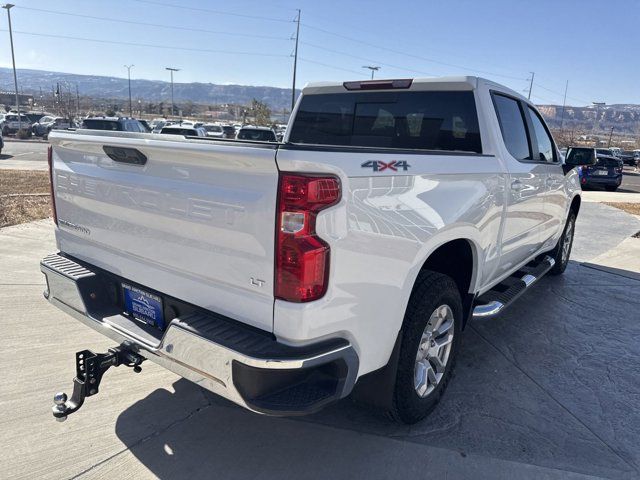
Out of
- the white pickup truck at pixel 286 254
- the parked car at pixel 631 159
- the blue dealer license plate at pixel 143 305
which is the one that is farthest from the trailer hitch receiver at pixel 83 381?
the parked car at pixel 631 159

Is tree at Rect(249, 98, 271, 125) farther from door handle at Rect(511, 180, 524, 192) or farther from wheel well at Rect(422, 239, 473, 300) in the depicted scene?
wheel well at Rect(422, 239, 473, 300)

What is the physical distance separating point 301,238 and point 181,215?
696mm

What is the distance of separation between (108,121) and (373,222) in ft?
62.3

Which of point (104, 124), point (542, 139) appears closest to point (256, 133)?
point (104, 124)

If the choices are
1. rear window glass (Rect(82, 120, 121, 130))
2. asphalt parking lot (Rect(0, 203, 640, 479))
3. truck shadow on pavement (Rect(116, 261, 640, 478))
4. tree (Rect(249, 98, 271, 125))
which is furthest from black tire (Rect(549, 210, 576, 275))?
tree (Rect(249, 98, 271, 125))

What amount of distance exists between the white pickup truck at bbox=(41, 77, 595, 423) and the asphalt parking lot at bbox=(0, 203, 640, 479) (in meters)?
0.30

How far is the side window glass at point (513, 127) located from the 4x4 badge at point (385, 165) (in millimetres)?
1733

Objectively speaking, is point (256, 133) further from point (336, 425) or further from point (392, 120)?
point (336, 425)

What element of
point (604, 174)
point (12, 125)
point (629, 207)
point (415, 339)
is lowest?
point (12, 125)

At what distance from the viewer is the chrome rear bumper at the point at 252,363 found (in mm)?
2074

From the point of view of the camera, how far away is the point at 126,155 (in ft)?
8.59

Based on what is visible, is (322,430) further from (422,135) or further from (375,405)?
(422,135)

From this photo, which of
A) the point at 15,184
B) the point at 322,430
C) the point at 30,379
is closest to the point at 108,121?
the point at 15,184

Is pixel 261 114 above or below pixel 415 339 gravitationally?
above
